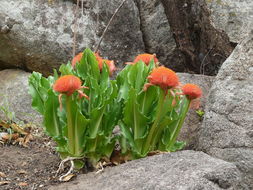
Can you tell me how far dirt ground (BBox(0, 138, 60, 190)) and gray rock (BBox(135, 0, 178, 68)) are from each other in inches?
62.8

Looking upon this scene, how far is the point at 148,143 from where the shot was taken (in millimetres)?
3010

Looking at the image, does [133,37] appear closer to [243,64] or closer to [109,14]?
[109,14]

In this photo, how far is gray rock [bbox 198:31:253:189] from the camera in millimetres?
2982

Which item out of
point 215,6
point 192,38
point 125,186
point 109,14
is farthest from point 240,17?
point 125,186

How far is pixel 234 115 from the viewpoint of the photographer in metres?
3.09

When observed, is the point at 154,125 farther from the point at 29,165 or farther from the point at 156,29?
the point at 156,29

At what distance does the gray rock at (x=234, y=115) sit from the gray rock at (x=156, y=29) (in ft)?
4.97

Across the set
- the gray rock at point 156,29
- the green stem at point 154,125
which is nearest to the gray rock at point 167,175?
the green stem at point 154,125

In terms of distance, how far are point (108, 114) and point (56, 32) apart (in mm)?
1811

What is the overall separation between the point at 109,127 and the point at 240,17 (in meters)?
2.72

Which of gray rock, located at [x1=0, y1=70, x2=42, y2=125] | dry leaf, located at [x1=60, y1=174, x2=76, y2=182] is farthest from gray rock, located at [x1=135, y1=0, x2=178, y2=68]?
dry leaf, located at [x1=60, y1=174, x2=76, y2=182]

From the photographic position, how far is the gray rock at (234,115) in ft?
9.78

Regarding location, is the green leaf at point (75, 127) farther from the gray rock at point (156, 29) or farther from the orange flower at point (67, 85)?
the gray rock at point (156, 29)

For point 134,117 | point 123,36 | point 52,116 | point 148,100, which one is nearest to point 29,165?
point 52,116
